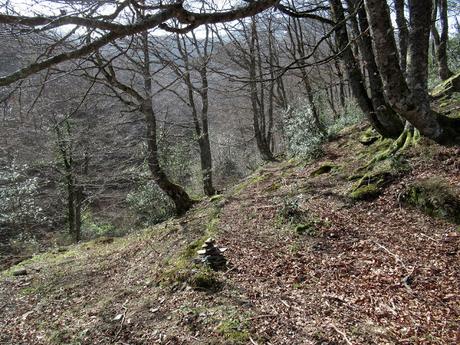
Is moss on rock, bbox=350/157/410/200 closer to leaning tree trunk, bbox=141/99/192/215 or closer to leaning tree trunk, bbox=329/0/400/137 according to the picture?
leaning tree trunk, bbox=329/0/400/137

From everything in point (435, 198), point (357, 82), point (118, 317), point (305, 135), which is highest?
point (357, 82)

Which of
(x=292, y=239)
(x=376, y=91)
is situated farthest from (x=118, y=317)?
(x=376, y=91)

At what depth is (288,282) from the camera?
4.01 metres

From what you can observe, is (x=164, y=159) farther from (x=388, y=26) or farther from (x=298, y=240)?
(x=388, y=26)

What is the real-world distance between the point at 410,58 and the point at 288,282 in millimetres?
3210

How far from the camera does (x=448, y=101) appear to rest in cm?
686

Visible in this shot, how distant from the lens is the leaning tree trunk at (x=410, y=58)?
169 inches

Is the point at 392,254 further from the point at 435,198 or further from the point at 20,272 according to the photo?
the point at 20,272

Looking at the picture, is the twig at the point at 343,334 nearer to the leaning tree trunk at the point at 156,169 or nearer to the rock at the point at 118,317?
the rock at the point at 118,317

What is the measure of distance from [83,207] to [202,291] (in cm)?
1521

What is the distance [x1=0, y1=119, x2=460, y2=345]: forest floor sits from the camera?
→ 314cm

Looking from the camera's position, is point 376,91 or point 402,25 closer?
point 402,25

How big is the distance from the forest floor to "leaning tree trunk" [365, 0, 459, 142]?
103cm

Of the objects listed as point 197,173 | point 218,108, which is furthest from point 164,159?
point 218,108
